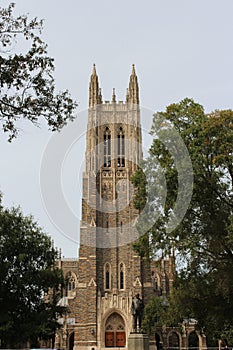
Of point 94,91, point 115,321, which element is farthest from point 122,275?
point 94,91

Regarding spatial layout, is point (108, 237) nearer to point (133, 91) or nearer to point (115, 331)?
point (115, 331)

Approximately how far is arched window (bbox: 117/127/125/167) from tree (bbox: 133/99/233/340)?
94.6 ft

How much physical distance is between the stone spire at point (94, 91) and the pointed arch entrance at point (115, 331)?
22982mm

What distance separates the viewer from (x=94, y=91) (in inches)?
2149

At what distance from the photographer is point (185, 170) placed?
20156 mm

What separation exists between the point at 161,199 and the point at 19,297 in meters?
12.1

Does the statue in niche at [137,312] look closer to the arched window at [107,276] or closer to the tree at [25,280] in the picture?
the tree at [25,280]

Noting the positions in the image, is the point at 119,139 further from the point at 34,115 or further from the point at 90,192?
the point at 34,115

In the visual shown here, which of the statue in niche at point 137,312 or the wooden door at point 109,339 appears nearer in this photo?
the statue in niche at point 137,312

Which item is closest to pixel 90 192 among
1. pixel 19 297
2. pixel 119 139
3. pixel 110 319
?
pixel 119 139

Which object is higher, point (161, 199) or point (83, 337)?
point (161, 199)

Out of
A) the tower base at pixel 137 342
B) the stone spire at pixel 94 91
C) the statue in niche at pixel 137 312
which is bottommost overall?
the tower base at pixel 137 342

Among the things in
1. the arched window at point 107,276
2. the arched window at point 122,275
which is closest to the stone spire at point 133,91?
the arched window at point 122,275

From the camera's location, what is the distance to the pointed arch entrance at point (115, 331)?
4378cm
